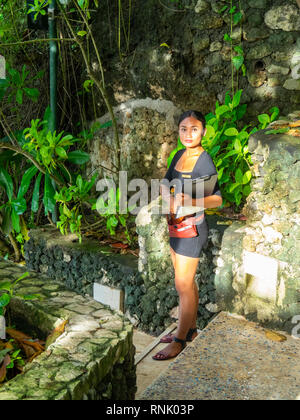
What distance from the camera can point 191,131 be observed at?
2.62 m

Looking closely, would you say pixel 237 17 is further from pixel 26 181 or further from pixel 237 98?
pixel 26 181

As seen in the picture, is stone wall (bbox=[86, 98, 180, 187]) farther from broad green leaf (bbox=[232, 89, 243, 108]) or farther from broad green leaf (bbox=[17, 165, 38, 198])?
broad green leaf (bbox=[232, 89, 243, 108])

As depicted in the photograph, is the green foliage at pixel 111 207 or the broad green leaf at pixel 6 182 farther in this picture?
the broad green leaf at pixel 6 182

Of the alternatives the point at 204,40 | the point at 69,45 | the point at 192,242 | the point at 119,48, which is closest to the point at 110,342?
the point at 192,242

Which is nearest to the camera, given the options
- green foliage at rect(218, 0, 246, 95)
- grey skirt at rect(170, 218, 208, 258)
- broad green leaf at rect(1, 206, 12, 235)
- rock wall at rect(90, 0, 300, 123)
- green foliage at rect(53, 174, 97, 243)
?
grey skirt at rect(170, 218, 208, 258)

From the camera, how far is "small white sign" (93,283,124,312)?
3.77 meters

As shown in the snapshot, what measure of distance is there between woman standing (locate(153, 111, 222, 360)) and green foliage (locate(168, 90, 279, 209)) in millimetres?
604

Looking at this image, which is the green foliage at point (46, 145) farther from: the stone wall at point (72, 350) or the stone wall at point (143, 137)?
the stone wall at point (72, 350)

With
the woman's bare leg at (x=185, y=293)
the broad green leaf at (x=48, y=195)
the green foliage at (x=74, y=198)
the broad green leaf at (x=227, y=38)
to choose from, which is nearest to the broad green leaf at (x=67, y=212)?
the green foliage at (x=74, y=198)

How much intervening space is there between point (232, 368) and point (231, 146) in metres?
1.62

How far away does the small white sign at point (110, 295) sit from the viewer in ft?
12.4

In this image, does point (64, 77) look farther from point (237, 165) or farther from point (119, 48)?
point (237, 165)

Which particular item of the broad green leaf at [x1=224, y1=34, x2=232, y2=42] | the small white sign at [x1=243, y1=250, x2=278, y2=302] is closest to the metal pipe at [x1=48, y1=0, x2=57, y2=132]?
the broad green leaf at [x1=224, y1=34, x2=232, y2=42]

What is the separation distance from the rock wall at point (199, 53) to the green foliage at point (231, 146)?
7.0 inches
